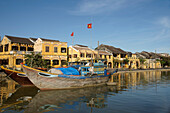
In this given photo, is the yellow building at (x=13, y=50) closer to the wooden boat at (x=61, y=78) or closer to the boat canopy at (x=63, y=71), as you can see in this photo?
the wooden boat at (x=61, y=78)

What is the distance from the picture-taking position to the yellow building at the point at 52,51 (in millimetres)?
35906

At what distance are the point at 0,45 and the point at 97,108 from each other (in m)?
36.6

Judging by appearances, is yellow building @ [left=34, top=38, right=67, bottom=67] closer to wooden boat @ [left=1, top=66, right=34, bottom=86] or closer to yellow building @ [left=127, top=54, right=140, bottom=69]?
wooden boat @ [left=1, top=66, right=34, bottom=86]

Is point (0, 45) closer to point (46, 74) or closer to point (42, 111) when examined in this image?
point (46, 74)

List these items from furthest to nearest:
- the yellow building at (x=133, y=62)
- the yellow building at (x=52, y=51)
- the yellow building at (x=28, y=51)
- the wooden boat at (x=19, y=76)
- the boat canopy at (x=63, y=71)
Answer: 1. the yellow building at (x=133, y=62)
2. the yellow building at (x=52, y=51)
3. the yellow building at (x=28, y=51)
4. the wooden boat at (x=19, y=76)
5. the boat canopy at (x=63, y=71)

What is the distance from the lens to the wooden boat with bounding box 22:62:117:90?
17.3 m

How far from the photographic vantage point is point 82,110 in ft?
37.8

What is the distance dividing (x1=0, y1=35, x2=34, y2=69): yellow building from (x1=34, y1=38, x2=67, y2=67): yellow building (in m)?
3.00

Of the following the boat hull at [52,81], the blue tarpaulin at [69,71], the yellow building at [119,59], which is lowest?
the boat hull at [52,81]

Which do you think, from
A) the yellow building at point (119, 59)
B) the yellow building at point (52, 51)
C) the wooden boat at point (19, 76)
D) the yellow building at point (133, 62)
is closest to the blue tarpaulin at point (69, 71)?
the wooden boat at point (19, 76)

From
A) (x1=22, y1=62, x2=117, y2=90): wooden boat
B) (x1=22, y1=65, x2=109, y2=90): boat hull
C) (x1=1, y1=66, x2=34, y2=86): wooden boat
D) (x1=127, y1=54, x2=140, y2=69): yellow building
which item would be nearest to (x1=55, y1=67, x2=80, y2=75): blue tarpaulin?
(x1=22, y1=62, x2=117, y2=90): wooden boat

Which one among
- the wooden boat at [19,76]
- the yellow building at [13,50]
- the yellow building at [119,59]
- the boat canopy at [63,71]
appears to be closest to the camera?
the boat canopy at [63,71]

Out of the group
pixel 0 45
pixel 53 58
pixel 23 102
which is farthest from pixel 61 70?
pixel 0 45

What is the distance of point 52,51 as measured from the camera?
3694cm
